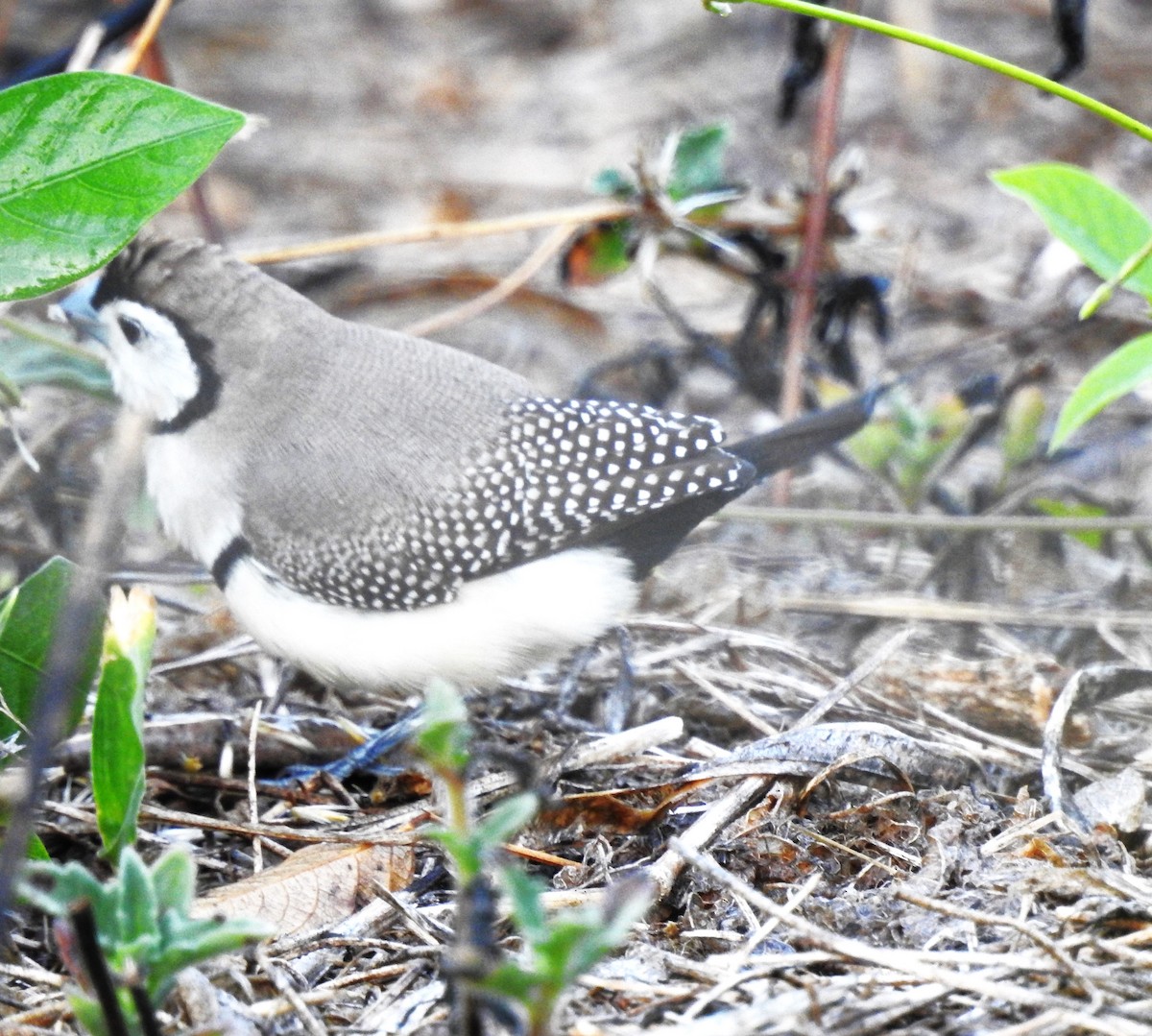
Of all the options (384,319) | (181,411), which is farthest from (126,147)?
(384,319)

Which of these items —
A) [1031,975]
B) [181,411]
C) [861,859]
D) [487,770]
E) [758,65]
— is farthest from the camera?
[758,65]

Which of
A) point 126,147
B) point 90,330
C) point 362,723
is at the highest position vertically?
point 126,147

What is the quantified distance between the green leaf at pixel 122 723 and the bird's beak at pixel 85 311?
5.37 feet

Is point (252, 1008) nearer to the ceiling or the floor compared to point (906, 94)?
nearer to the floor

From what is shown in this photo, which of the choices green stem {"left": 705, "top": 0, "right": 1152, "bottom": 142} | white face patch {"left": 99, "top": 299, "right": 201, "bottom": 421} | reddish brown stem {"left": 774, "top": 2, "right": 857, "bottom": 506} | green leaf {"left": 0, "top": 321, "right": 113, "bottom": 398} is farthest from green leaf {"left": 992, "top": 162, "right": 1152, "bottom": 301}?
green leaf {"left": 0, "top": 321, "right": 113, "bottom": 398}

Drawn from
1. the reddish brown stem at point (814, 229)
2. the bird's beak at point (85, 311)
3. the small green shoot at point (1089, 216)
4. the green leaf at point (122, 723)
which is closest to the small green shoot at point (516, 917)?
the green leaf at point (122, 723)

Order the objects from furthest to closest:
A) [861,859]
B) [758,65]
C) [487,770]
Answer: [758,65], [487,770], [861,859]

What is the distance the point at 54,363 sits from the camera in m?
3.97

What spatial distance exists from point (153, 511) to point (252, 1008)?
7.39 ft

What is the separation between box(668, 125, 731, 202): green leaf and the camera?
4234mm

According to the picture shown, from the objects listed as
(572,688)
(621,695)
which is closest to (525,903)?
(621,695)

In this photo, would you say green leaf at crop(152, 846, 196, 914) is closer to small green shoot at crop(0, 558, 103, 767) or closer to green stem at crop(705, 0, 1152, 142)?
small green shoot at crop(0, 558, 103, 767)

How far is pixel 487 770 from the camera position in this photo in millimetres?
3252

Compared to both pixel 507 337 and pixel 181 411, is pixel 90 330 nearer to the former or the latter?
pixel 181 411
